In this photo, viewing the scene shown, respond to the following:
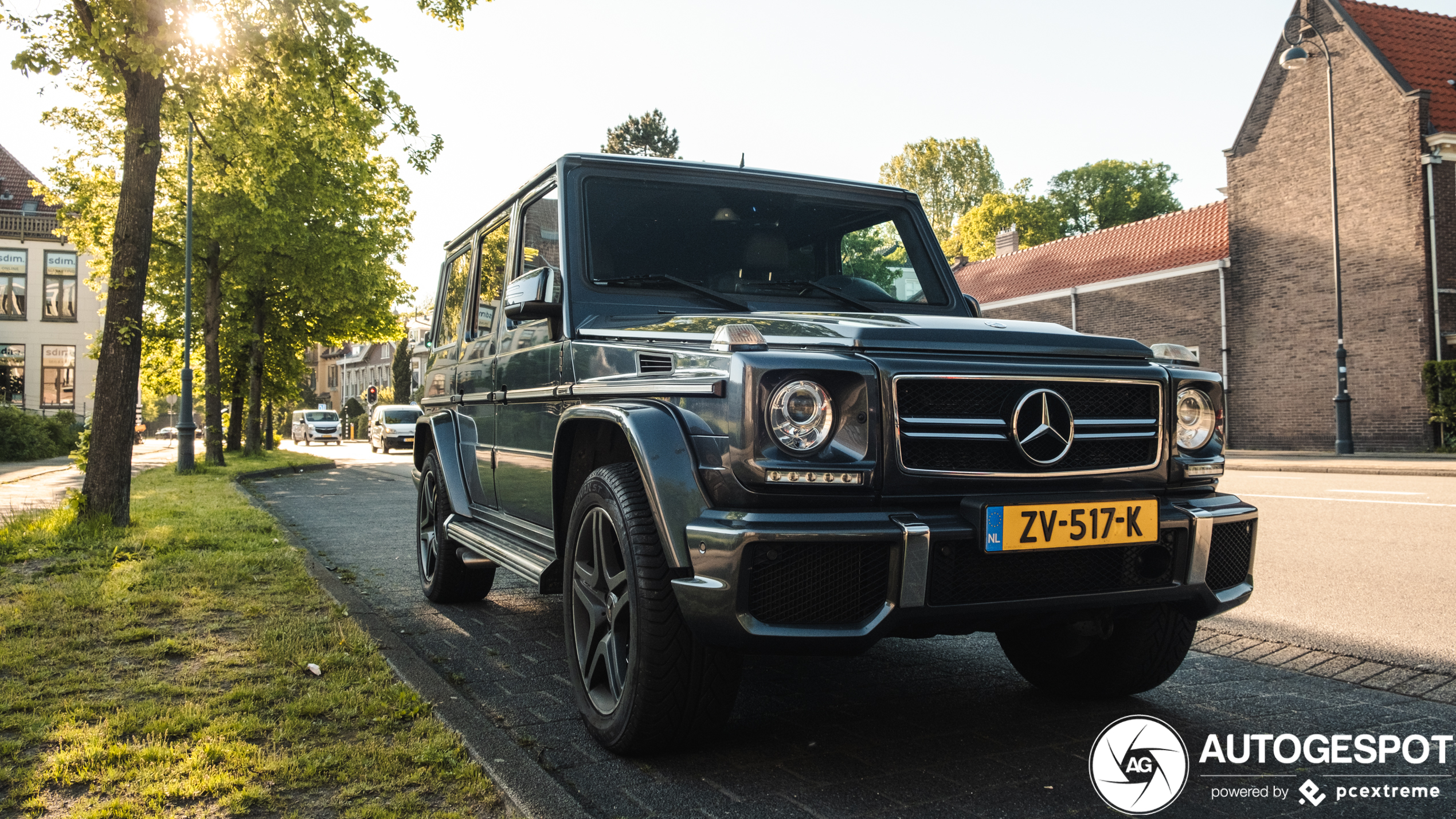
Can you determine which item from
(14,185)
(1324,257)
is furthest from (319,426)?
(1324,257)

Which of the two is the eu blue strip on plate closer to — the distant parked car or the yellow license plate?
the yellow license plate

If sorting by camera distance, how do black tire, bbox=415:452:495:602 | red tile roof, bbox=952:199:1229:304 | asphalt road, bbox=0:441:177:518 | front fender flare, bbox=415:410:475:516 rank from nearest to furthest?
front fender flare, bbox=415:410:475:516 → black tire, bbox=415:452:495:602 → asphalt road, bbox=0:441:177:518 → red tile roof, bbox=952:199:1229:304

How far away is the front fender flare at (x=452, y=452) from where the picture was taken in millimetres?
5650

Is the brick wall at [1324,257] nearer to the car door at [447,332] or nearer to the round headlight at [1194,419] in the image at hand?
the car door at [447,332]

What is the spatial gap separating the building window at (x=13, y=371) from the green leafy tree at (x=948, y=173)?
1634 inches

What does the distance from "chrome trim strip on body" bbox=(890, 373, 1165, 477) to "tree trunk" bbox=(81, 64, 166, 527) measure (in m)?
8.72

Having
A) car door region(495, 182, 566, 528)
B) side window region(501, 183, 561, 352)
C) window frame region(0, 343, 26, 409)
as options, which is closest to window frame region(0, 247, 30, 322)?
window frame region(0, 343, 26, 409)

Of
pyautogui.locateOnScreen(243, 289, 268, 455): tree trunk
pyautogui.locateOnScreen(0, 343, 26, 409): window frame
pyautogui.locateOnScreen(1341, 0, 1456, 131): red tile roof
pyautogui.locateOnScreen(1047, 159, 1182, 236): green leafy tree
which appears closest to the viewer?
pyautogui.locateOnScreen(1341, 0, 1456, 131): red tile roof

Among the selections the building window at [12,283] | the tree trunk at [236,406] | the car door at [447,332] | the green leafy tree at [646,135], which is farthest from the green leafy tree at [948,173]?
the car door at [447,332]

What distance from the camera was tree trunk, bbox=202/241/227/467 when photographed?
22.6 metres

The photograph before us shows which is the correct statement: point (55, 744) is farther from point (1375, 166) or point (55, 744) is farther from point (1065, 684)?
point (1375, 166)

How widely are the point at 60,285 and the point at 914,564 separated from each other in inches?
1901

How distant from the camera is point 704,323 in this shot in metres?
3.64

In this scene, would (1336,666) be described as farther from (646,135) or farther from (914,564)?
(646,135)
